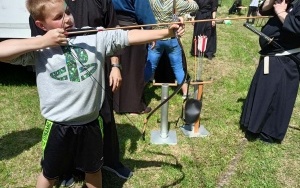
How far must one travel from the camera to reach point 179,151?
3016 mm

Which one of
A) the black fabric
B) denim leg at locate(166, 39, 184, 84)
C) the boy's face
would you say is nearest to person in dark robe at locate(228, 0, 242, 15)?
denim leg at locate(166, 39, 184, 84)

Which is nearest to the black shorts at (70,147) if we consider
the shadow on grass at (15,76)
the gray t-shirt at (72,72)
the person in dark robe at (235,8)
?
the gray t-shirt at (72,72)

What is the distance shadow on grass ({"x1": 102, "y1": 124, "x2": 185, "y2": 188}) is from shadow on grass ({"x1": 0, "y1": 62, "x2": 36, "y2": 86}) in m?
1.92

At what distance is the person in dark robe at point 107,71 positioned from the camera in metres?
2.09

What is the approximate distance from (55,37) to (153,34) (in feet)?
1.65

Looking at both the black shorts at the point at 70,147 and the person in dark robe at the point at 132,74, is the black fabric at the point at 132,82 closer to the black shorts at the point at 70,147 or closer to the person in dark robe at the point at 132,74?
the person in dark robe at the point at 132,74

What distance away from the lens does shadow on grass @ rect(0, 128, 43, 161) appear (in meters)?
2.95

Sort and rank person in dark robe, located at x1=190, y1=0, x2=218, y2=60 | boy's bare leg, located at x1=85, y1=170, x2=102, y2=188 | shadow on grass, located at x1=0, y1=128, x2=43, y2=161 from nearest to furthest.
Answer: boy's bare leg, located at x1=85, y1=170, x2=102, y2=188 → shadow on grass, located at x1=0, y1=128, x2=43, y2=161 → person in dark robe, located at x1=190, y1=0, x2=218, y2=60

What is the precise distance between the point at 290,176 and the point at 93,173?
67.6 inches

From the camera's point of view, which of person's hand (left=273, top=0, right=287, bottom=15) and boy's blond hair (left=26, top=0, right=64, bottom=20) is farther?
person's hand (left=273, top=0, right=287, bottom=15)

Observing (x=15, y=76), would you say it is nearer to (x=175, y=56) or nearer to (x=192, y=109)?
→ (x=175, y=56)

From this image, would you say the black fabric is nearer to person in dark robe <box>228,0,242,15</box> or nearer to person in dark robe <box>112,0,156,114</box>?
person in dark robe <box>112,0,156,114</box>

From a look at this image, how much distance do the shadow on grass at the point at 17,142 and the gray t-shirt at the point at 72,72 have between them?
1.40 meters

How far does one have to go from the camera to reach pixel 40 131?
3340 mm
